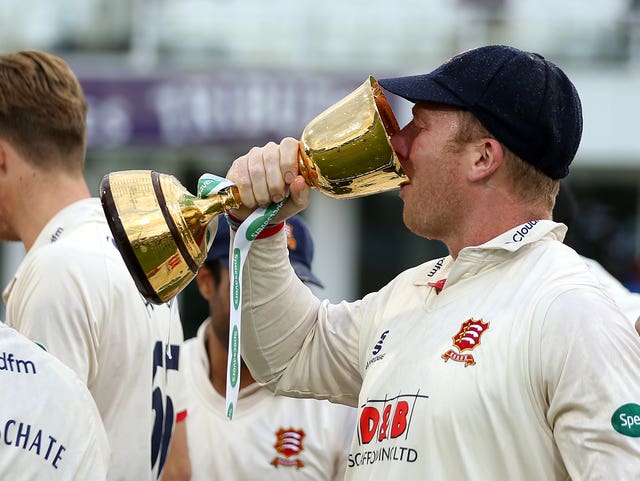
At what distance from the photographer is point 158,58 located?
16.6 metres

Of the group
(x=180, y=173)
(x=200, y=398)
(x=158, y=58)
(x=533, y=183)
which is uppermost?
(x=533, y=183)

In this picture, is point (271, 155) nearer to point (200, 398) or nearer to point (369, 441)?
point (369, 441)

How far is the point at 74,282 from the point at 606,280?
6.10 ft

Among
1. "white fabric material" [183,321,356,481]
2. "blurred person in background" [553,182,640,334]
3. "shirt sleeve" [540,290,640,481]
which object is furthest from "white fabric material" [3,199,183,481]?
"shirt sleeve" [540,290,640,481]

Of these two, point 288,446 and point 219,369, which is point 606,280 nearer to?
point 288,446

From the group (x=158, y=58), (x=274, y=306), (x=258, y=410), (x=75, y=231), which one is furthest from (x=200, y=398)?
(x=158, y=58)

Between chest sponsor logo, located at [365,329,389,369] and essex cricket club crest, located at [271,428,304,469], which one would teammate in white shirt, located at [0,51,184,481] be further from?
chest sponsor logo, located at [365,329,389,369]

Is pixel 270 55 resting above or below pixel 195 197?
below

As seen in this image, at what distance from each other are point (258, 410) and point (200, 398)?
0.81 ft

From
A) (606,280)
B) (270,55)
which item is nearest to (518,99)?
(606,280)

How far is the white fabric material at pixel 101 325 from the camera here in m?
3.26

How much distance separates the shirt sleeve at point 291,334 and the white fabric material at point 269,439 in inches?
36.9

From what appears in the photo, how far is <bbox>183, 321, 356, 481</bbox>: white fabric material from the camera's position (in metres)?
3.88

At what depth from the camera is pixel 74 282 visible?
10.8 feet
